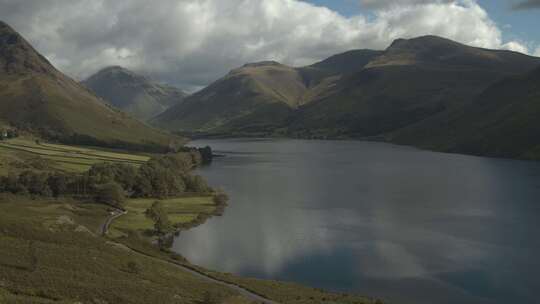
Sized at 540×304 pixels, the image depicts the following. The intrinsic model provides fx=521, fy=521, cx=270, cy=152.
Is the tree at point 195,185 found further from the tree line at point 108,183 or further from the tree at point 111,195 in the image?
the tree at point 111,195

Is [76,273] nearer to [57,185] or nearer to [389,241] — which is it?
[389,241]

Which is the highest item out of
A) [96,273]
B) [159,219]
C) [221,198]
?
[96,273]

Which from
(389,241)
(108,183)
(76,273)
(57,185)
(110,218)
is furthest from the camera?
(57,185)

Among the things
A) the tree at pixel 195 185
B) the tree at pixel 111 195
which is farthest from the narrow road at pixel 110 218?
the tree at pixel 195 185

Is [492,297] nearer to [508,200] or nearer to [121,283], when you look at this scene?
[121,283]

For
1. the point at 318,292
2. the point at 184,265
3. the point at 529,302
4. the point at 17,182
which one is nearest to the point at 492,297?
the point at 529,302

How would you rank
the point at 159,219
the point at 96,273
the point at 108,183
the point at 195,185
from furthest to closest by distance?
the point at 195,185 → the point at 108,183 → the point at 159,219 → the point at 96,273

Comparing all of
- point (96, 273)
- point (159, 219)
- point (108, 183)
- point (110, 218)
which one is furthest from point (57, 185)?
point (96, 273)
